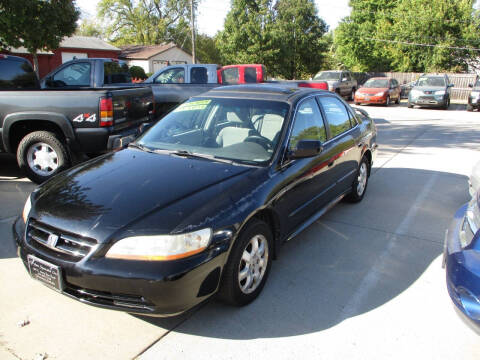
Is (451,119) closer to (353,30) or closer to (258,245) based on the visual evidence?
(258,245)

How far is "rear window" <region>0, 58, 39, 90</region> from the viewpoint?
7012 millimetres

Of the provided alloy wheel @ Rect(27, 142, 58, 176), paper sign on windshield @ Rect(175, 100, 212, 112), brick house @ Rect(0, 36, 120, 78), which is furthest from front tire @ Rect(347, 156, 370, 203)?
brick house @ Rect(0, 36, 120, 78)

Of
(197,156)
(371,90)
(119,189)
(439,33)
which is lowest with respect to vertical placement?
(119,189)

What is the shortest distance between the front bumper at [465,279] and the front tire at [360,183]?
8.14ft

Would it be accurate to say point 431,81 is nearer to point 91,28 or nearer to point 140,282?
point 140,282

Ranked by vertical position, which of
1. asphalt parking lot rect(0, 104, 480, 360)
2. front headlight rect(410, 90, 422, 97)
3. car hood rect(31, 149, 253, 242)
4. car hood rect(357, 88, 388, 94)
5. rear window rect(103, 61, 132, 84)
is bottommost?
asphalt parking lot rect(0, 104, 480, 360)

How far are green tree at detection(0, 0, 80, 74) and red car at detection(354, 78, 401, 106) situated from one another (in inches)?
569

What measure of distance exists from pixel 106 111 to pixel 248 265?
3771 mm

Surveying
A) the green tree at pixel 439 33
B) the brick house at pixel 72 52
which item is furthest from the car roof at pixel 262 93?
the brick house at pixel 72 52

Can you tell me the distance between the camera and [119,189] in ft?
9.70

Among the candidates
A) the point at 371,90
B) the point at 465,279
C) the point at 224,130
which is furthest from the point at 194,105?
the point at 371,90

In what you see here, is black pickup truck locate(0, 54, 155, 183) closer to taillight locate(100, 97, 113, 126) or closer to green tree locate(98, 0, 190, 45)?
taillight locate(100, 97, 113, 126)

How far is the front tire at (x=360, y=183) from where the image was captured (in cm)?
536

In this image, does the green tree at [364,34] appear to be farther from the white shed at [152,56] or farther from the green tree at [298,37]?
the white shed at [152,56]
